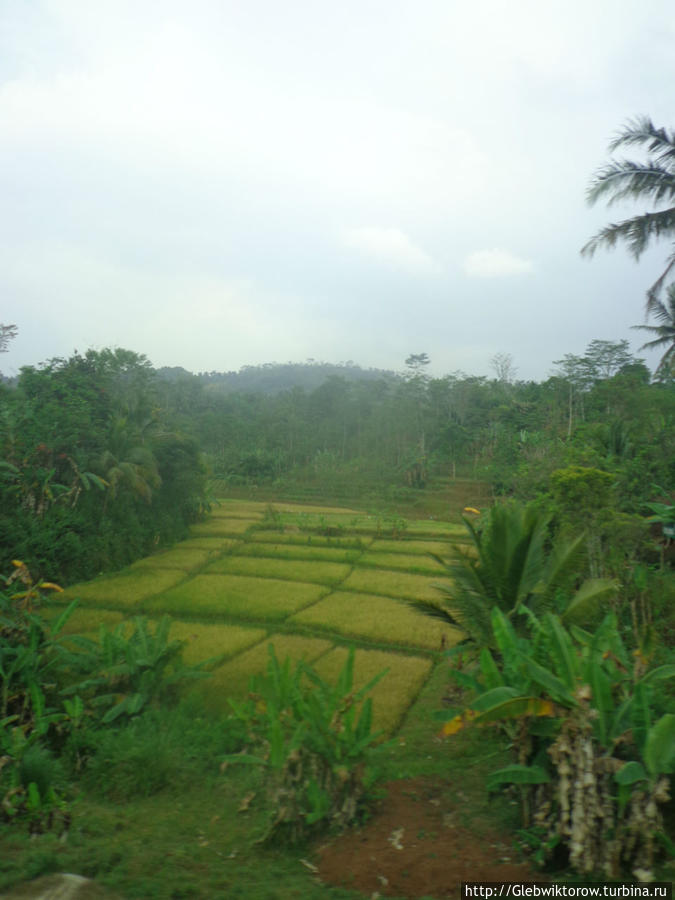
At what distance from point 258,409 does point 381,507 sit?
705 inches

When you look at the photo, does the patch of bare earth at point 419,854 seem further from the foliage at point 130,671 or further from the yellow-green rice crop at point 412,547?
the yellow-green rice crop at point 412,547

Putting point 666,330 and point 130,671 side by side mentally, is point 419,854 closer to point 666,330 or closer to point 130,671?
point 130,671

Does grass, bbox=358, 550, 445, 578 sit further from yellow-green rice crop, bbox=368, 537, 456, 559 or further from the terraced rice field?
yellow-green rice crop, bbox=368, 537, 456, 559

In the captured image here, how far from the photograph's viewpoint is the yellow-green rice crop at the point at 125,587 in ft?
33.3

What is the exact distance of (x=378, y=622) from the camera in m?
9.05

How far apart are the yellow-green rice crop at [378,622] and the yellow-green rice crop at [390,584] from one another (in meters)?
0.43

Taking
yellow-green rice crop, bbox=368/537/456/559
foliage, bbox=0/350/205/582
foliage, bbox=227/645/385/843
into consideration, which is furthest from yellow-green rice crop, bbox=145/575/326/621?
foliage, bbox=227/645/385/843

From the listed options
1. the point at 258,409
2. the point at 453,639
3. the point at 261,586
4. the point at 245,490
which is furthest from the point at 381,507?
the point at 258,409

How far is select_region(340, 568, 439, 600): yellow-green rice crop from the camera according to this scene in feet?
35.0

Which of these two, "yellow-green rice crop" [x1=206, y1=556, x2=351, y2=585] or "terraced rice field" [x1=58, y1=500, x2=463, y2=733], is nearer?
"terraced rice field" [x1=58, y1=500, x2=463, y2=733]

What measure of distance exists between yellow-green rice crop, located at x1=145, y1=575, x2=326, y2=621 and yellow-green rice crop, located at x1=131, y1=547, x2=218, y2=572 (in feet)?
3.52

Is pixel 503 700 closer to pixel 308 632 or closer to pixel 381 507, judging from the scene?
pixel 308 632

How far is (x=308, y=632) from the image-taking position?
8.70 metres

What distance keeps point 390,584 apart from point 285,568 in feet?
8.24
